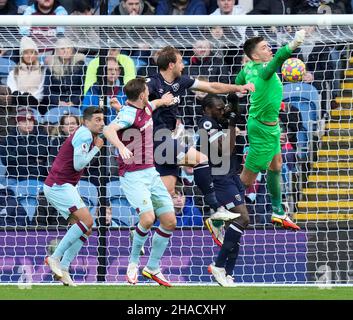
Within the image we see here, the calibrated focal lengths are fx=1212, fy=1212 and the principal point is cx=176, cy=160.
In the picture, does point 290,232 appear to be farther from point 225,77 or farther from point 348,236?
point 225,77

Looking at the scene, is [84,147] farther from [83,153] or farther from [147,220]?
[147,220]

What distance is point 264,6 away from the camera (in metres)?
15.2

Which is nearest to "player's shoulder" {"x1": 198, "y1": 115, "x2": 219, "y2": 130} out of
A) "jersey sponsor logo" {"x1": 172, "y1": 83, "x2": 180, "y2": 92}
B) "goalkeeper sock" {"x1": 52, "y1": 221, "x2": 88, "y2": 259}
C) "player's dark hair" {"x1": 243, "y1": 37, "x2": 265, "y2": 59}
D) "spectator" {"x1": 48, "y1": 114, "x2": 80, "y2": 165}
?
"jersey sponsor logo" {"x1": 172, "y1": 83, "x2": 180, "y2": 92}

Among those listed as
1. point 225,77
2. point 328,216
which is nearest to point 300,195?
point 328,216

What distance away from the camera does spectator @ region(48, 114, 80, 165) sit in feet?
45.5

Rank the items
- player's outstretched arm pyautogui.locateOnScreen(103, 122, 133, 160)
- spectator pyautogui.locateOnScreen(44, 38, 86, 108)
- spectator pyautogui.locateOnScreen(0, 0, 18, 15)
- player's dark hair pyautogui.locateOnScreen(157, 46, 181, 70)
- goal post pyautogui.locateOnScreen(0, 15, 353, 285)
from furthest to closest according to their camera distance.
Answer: spectator pyautogui.locateOnScreen(0, 0, 18, 15)
spectator pyautogui.locateOnScreen(44, 38, 86, 108)
goal post pyautogui.locateOnScreen(0, 15, 353, 285)
player's dark hair pyautogui.locateOnScreen(157, 46, 181, 70)
player's outstretched arm pyautogui.locateOnScreen(103, 122, 133, 160)

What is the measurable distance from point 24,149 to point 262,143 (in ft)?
9.48

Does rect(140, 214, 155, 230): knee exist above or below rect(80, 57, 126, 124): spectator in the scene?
below

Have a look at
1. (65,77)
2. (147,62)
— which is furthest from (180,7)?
(65,77)

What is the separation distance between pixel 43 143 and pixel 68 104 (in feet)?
1.76

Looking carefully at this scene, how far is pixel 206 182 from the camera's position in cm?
1286

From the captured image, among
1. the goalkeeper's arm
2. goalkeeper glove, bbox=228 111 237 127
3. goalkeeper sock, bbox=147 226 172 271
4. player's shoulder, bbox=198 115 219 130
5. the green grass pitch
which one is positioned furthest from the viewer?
goalkeeper glove, bbox=228 111 237 127

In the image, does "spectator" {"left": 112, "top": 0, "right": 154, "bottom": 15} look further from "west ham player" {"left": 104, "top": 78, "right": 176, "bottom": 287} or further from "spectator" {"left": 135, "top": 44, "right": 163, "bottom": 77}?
"west ham player" {"left": 104, "top": 78, "right": 176, "bottom": 287}

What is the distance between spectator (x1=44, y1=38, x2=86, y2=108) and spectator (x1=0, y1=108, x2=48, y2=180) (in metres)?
0.38
